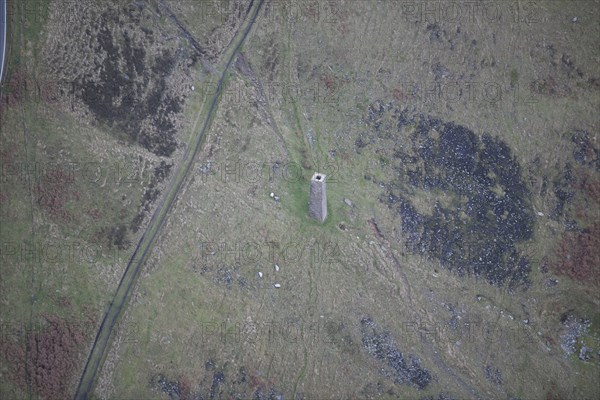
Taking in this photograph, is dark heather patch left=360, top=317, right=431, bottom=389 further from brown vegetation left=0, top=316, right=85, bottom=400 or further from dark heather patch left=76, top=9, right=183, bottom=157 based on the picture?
dark heather patch left=76, top=9, right=183, bottom=157

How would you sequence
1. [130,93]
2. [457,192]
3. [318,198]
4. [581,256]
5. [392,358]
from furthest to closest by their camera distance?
[457,192] < [581,256] < [130,93] < [318,198] < [392,358]

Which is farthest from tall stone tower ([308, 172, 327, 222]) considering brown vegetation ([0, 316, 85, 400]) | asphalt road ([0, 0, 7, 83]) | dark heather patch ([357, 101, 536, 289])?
asphalt road ([0, 0, 7, 83])

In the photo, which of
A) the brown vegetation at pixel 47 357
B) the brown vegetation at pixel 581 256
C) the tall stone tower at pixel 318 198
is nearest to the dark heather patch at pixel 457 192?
the brown vegetation at pixel 581 256

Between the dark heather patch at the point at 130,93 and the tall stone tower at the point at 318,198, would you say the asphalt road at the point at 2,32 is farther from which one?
the tall stone tower at the point at 318,198

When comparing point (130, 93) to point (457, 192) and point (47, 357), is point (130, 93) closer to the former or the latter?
point (47, 357)

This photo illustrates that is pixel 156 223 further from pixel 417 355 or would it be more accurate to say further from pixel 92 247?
pixel 417 355

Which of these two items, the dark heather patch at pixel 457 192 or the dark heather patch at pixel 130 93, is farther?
the dark heather patch at pixel 457 192

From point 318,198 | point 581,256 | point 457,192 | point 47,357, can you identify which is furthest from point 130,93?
point 581,256

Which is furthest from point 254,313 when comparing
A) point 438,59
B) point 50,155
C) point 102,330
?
point 438,59

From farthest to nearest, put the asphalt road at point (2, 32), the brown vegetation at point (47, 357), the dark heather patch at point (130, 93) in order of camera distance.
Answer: the dark heather patch at point (130, 93)
the asphalt road at point (2, 32)
the brown vegetation at point (47, 357)
